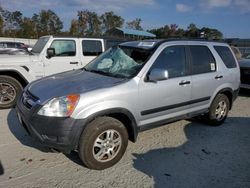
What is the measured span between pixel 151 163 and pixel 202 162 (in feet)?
2.58

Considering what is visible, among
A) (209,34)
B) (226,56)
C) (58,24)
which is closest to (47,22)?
(58,24)

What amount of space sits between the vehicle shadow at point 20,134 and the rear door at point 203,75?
109 inches

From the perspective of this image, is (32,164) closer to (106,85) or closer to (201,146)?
(106,85)

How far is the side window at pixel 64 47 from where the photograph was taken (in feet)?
24.9

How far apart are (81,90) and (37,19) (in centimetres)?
6035

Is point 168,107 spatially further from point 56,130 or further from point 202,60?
point 56,130

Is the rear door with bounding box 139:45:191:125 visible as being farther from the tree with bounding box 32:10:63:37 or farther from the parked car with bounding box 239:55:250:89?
the tree with bounding box 32:10:63:37

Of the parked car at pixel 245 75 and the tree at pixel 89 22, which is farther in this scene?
the tree at pixel 89 22

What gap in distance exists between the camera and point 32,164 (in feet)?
12.6

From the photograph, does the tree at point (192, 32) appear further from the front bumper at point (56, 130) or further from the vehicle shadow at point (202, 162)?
the front bumper at point (56, 130)

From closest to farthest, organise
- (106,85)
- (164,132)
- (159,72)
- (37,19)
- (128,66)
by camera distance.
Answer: (106,85), (159,72), (128,66), (164,132), (37,19)

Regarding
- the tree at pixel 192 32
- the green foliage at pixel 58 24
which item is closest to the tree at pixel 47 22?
the green foliage at pixel 58 24

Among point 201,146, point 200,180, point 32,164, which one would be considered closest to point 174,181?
point 200,180

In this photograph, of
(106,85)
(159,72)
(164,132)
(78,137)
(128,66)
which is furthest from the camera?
(164,132)
